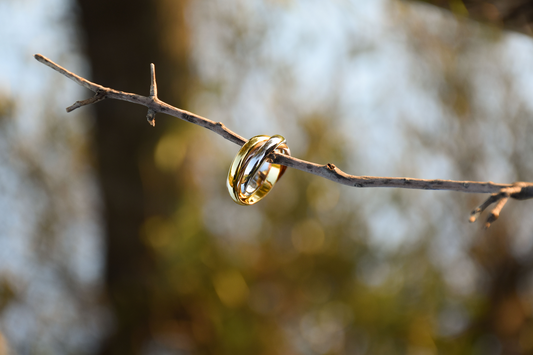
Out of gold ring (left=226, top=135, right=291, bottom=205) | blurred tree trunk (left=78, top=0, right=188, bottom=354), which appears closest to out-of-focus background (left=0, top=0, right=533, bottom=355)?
blurred tree trunk (left=78, top=0, right=188, bottom=354)

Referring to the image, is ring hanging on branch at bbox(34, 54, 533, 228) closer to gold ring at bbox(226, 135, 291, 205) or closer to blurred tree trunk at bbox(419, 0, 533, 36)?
gold ring at bbox(226, 135, 291, 205)

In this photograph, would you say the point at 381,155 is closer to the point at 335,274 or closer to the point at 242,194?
the point at 335,274

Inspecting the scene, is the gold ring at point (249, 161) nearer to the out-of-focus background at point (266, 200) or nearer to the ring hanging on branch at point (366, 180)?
the ring hanging on branch at point (366, 180)

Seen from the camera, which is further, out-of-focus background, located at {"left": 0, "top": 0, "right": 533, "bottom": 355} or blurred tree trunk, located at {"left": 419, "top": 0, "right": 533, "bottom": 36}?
out-of-focus background, located at {"left": 0, "top": 0, "right": 533, "bottom": 355}

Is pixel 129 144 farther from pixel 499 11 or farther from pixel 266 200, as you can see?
pixel 499 11

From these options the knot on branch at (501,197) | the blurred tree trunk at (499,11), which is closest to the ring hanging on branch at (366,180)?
the knot on branch at (501,197)

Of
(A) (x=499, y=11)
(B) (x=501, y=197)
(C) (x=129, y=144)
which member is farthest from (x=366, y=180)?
(C) (x=129, y=144)
